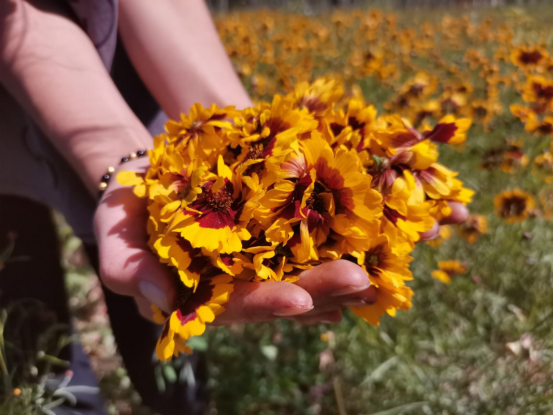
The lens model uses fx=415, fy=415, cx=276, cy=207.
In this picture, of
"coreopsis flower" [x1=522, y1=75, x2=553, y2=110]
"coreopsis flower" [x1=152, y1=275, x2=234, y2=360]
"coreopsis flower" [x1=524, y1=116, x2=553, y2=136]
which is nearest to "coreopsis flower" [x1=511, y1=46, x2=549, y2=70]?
"coreopsis flower" [x1=522, y1=75, x2=553, y2=110]

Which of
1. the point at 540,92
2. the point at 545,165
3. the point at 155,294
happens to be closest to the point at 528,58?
the point at 540,92

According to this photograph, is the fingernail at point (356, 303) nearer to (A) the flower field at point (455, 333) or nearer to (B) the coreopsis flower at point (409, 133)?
(B) the coreopsis flower at point (409, 133)

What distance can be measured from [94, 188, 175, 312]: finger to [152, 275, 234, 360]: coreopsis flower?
0.09 ft

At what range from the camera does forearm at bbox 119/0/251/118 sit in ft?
3.57

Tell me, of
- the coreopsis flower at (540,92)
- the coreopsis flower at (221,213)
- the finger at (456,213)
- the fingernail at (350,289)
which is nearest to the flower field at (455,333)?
the coreopsis flower at (540,92)

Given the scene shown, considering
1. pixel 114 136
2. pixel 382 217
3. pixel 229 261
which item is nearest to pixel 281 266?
pixel 229 261

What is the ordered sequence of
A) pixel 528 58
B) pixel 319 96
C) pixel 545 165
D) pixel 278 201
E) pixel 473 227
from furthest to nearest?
pixel 528 58 → pixel 473 227 → pixel 545 165 → pixel 319 96 → pixel 278 201

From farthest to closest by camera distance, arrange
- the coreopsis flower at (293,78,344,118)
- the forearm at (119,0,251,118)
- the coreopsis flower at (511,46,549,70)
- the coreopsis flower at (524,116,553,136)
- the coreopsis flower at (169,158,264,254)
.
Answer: the coreopsis flower at (511,46,549,70) → the coreopsis flower at (524,116,553,136) → the forearm at (119,0,251,118) → the coreopsis flower at (293,78,344,118) → the coreopsis flower at (169,158,264,254)

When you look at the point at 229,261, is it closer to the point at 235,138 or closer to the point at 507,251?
the point at 235,138

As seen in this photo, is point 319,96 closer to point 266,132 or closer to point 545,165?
point 266,132

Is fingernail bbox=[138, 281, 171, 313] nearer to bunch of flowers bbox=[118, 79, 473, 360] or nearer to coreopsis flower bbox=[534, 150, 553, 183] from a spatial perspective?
bunch of flowers bbox=[118, 79, 473, 360]

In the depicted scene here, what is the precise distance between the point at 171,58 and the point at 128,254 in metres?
0.59

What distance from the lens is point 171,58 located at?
110 cm

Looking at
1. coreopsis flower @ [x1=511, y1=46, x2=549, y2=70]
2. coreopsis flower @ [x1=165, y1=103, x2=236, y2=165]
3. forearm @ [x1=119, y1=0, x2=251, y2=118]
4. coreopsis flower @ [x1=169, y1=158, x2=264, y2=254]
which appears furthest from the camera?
coreopsis flower @ [x1=511, y1=46, x2=549, y2=70]
